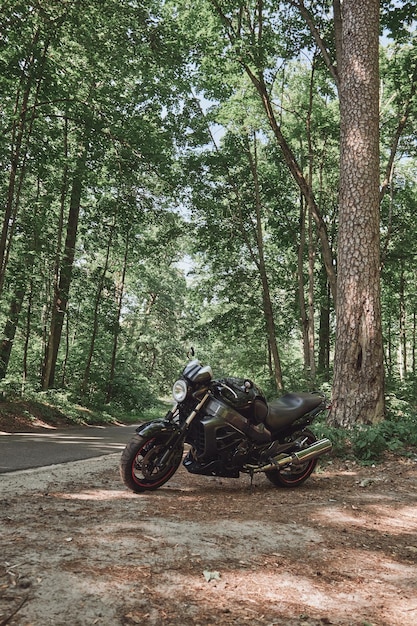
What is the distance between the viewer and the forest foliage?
37.4ft

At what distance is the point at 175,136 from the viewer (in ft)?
60.2

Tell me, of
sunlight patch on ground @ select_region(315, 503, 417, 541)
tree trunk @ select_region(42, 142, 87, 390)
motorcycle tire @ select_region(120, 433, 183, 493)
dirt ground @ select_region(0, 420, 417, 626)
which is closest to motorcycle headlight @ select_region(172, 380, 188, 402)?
motorcycle tire @ select_region(120, 433, 183, 493)

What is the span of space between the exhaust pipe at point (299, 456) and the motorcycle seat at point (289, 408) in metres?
0.34

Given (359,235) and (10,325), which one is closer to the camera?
(359,235)

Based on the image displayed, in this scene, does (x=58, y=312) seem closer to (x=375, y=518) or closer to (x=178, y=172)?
(x=178, y=172)

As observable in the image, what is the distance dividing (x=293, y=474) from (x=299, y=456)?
0.41 m

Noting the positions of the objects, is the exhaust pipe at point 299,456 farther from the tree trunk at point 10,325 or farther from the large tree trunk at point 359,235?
the tree trunk at point 10,325

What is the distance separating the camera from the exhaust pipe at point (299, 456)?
5.01 metres

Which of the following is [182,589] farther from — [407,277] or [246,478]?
[407,277]

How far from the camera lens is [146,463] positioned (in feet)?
15.5

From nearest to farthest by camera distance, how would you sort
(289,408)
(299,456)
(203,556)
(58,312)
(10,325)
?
(203,556) → (299,456) → (289,408) → (58,312) → (10,325)

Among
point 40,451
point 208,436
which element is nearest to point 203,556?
point 208,436

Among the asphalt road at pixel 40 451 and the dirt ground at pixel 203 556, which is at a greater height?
the dirt ground at pixel 203 556

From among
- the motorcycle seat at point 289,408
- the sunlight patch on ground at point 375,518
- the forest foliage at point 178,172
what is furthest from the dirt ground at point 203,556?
the forest foliage at point 178,172
